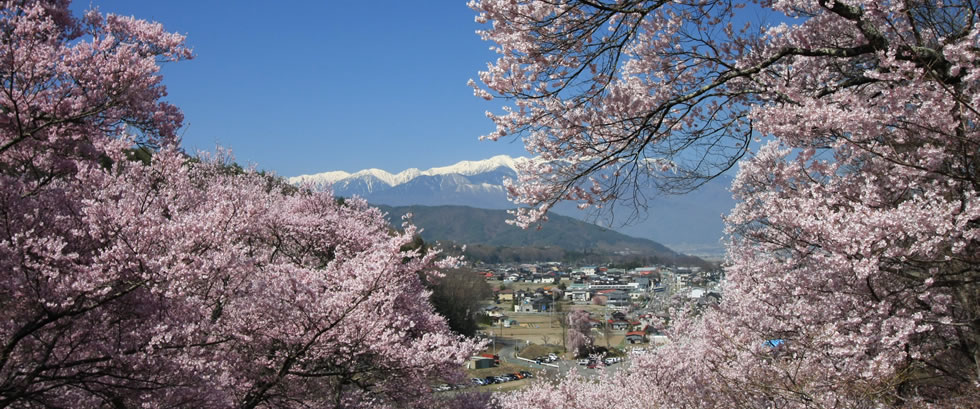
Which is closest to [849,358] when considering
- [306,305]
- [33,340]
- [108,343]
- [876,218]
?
[876,218]

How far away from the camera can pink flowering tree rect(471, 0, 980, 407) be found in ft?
16.7

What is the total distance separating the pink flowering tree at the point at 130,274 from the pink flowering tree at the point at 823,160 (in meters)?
3.11

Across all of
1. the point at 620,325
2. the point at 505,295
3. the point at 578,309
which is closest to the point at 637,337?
the point at 620,325

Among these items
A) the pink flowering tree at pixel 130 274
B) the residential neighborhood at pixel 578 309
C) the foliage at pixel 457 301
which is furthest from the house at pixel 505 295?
the pink flowering tree at pixel 130 274

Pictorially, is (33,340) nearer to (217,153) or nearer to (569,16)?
(569,16)

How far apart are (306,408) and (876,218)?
7638mm

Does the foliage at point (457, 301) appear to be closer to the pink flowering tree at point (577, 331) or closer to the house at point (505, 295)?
the pink flowering tree at point (577, 331)

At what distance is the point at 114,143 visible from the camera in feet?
23.7

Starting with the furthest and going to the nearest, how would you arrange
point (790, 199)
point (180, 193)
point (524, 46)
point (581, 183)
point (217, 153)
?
point (217, 153) → point (180, 193) → point (581, 183) → point (524, 46) → point (790, 199)

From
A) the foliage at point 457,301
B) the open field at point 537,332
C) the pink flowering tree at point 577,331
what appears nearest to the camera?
the foliage at point 457,301

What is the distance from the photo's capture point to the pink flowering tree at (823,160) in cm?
508

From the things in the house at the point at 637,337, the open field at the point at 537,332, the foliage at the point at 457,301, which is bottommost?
the open field at the point at 537,332

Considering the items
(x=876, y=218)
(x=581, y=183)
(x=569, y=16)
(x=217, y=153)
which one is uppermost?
(x=217, y=153)

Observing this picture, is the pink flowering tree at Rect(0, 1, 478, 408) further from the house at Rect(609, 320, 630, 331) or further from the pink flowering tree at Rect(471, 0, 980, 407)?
the house at Rect(609, 320, 630, 331)
